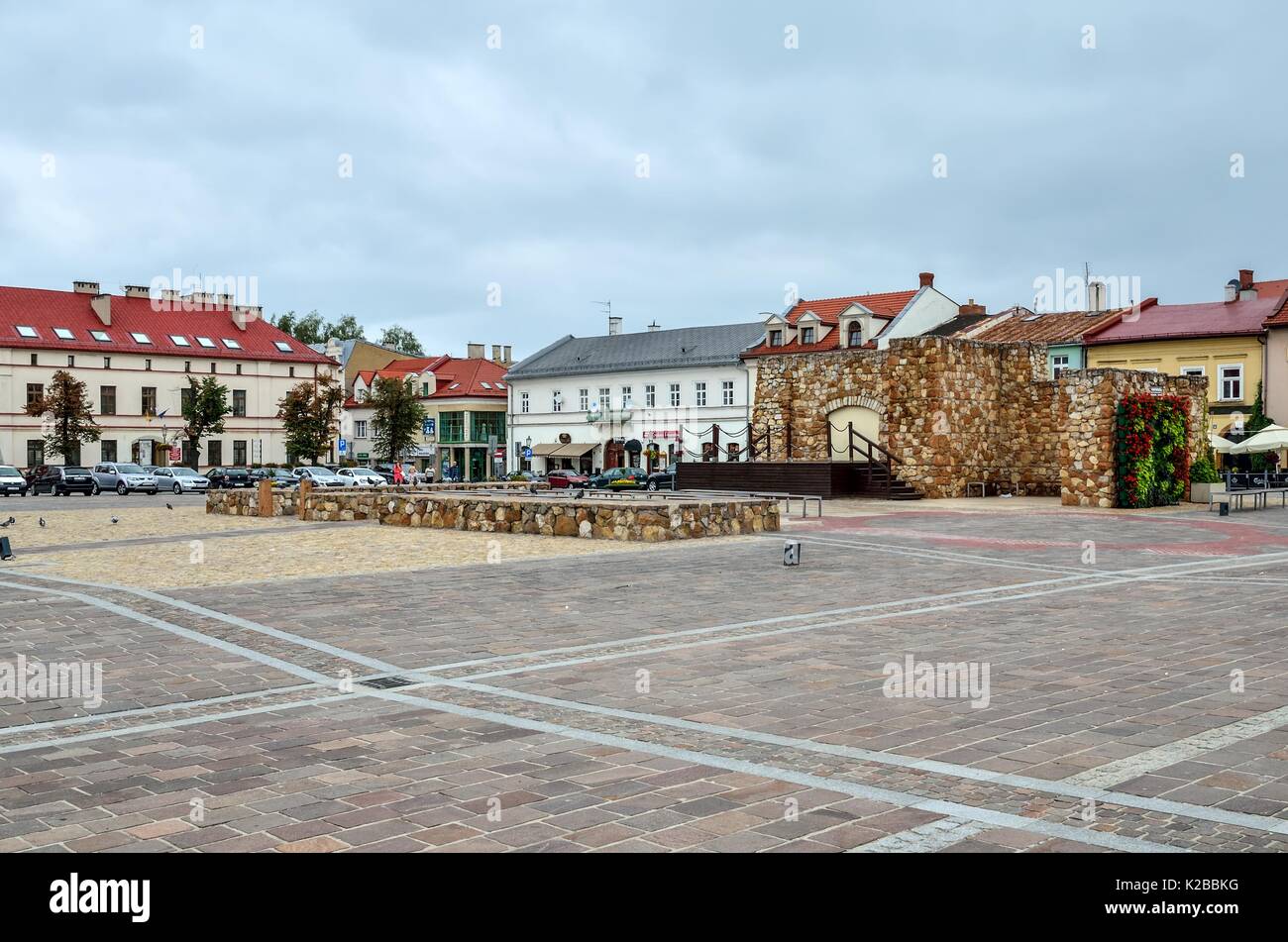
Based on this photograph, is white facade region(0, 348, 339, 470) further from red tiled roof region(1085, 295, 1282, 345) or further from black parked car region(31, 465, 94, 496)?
red tiled roof region(1085, 295, 1282, 345)

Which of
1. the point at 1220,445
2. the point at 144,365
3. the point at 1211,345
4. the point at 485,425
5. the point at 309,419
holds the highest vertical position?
the point at 144,365

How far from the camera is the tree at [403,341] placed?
11488 centimetres

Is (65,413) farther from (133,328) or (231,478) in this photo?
(231,478)

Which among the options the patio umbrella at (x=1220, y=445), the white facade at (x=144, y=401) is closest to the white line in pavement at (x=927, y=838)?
the patio umbrella at (x=1220, y=445)

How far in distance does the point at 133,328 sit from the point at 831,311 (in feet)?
138

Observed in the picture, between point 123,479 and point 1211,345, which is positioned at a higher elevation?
point 1211,345

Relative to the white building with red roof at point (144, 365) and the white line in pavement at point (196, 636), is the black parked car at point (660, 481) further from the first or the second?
the white line in pavement at point (196, 636)

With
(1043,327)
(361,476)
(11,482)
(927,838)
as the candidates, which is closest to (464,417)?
(361,476)

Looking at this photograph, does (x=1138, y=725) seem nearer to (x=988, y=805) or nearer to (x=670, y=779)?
(x=988, y=805)

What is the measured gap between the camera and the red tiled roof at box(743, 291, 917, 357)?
60.7 metres

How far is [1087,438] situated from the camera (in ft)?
101

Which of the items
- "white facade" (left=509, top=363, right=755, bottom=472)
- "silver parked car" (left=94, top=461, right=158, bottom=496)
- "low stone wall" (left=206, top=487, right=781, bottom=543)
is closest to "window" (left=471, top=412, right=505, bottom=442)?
"white facade" (left=509, top=363, right=755, bottom=472)

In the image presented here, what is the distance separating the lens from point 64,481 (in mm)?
49125
